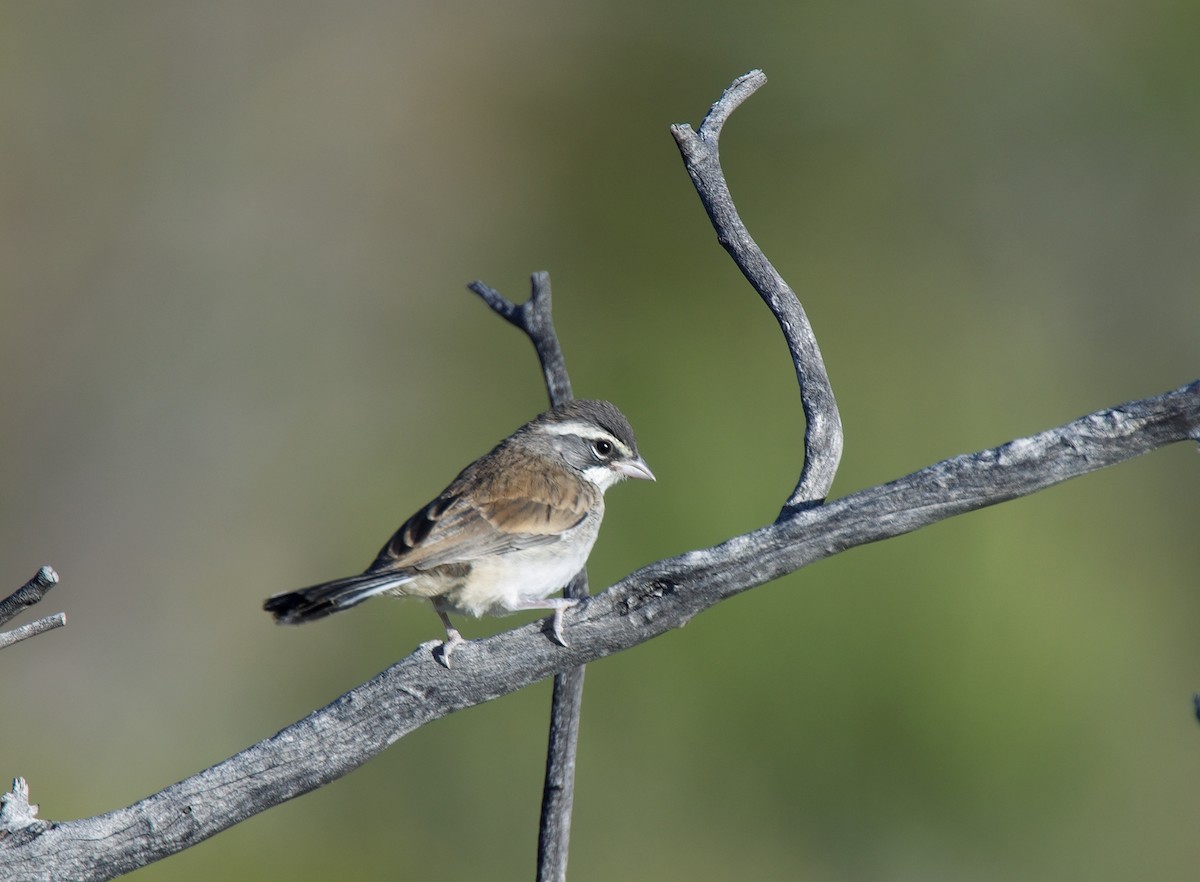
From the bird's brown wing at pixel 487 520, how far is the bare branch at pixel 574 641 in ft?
3.59

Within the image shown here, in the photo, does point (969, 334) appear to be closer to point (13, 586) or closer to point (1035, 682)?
point (1035, 682)

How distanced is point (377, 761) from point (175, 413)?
4.28 meters

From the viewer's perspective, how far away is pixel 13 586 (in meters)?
10.6

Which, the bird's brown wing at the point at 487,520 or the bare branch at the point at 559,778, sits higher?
the bird's brown wing at the point at 487,520

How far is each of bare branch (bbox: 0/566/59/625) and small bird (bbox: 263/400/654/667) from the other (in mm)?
1214

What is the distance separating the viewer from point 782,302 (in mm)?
4137

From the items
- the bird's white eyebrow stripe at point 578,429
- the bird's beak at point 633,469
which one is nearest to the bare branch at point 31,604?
the bird's white eyebrow stripe at point 578,429

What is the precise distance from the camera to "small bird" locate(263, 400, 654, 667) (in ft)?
16.4

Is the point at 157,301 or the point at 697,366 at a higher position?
the point at 157,301

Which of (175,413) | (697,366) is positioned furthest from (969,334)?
(175,413)

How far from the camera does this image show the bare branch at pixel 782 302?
3.84 metres

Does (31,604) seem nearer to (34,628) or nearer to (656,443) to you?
(34,628)

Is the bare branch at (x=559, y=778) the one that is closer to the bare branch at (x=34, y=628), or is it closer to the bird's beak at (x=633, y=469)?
the bird's beak at (x=633, y=469)

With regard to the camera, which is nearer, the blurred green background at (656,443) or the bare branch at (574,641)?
the bare branch at (574,641)
